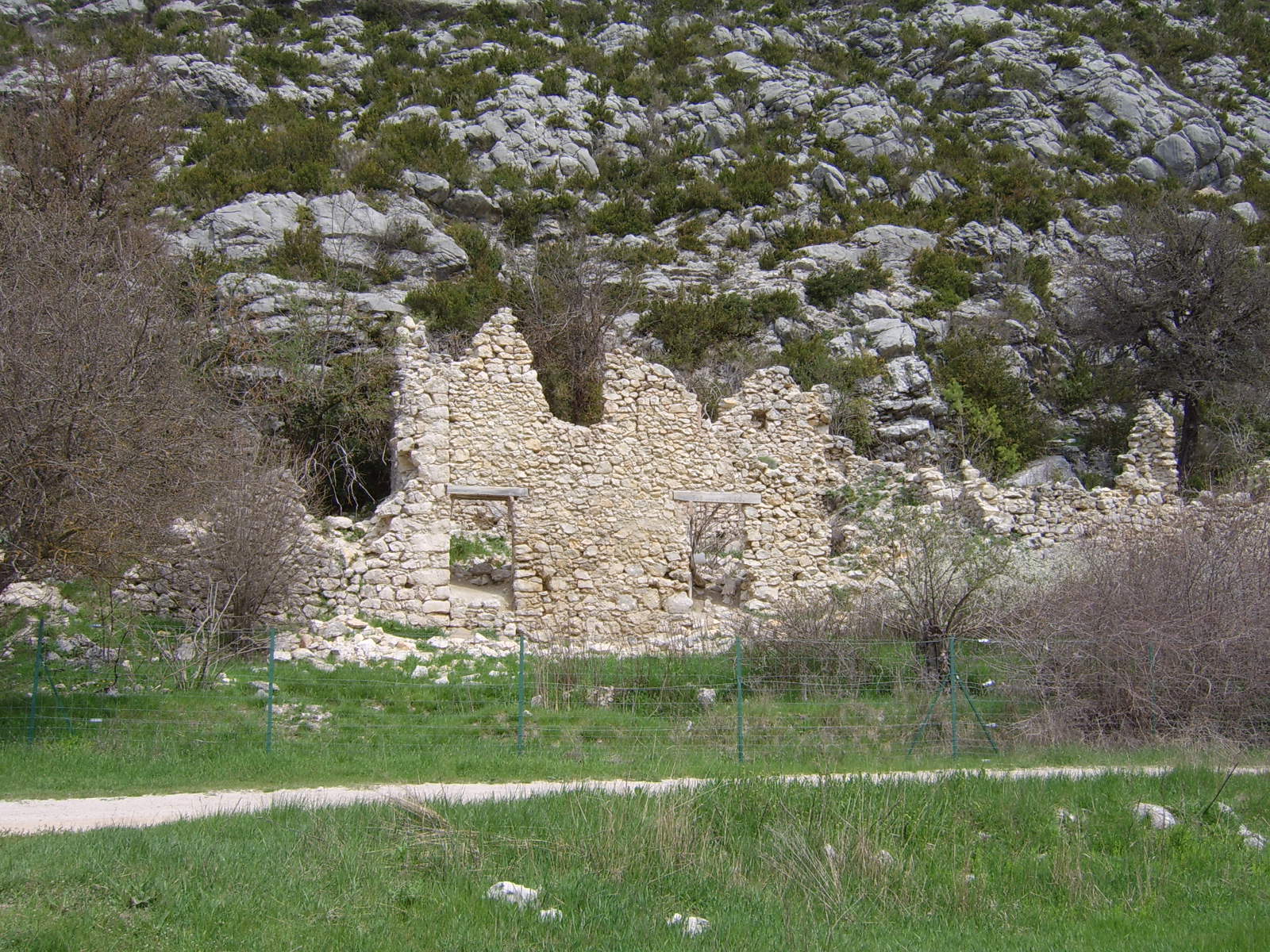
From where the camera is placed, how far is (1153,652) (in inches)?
430

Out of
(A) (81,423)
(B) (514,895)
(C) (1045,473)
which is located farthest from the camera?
(C) (1045,473)

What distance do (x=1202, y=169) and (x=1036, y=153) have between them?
6283mm

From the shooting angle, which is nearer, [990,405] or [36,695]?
[36,695]

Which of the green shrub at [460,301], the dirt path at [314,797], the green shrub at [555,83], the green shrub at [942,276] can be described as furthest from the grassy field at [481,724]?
the green shrub at [555,83]

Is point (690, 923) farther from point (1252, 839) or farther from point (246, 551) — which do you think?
point (246, 551)

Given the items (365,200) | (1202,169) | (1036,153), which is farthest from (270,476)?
(1202,169)

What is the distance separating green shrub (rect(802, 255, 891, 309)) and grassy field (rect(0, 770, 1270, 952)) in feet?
72.8

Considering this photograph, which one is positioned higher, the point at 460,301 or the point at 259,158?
the point at 259,158

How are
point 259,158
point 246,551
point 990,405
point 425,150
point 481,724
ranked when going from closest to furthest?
point 481,724
point 246,551
point 990,405
point 259,158
point 425,150

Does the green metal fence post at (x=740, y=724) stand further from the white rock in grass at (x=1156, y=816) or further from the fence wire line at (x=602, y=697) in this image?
the white rock in grass at (x=1156, y=816)

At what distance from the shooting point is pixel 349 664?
488 inches

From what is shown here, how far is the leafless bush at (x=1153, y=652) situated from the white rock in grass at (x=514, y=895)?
24.0ft

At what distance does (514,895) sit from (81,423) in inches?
288

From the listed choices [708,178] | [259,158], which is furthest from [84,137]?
[708,178]
